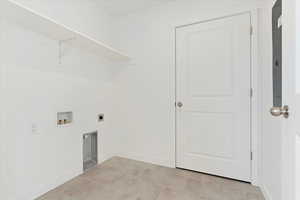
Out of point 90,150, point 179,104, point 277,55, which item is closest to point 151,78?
point 179,104

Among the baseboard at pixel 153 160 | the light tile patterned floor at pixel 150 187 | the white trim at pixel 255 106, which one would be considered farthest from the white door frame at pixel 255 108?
the baseboard at pixel 153 160

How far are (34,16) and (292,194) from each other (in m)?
2.08

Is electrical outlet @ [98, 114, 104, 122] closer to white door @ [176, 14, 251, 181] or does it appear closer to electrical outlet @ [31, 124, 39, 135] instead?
electrical outlet @ [31, 124, 39, 135]

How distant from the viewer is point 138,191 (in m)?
1.92

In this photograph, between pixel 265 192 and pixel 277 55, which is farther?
pixel 265 192

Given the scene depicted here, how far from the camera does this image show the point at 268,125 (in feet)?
5.73

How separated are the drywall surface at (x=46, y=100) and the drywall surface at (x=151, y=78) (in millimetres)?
509

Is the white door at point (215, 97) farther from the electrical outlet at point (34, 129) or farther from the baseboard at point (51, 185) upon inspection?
the electrical outlet at point (34, 129)

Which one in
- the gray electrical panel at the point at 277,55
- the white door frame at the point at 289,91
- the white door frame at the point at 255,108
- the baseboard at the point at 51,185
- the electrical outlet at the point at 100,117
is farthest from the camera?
the electrical outlet at the point at 100,117

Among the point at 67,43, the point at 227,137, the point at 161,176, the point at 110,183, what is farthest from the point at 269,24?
the point at 110,183

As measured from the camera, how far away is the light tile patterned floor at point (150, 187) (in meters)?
1.80

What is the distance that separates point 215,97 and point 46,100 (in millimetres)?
2152

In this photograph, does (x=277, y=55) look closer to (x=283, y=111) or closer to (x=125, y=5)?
(x=283, y=111)

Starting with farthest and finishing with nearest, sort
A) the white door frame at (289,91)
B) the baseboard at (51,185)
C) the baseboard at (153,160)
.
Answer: the baseboard at (153,160) < the baseboard at (51,185) < the white door frame at (289,91)
